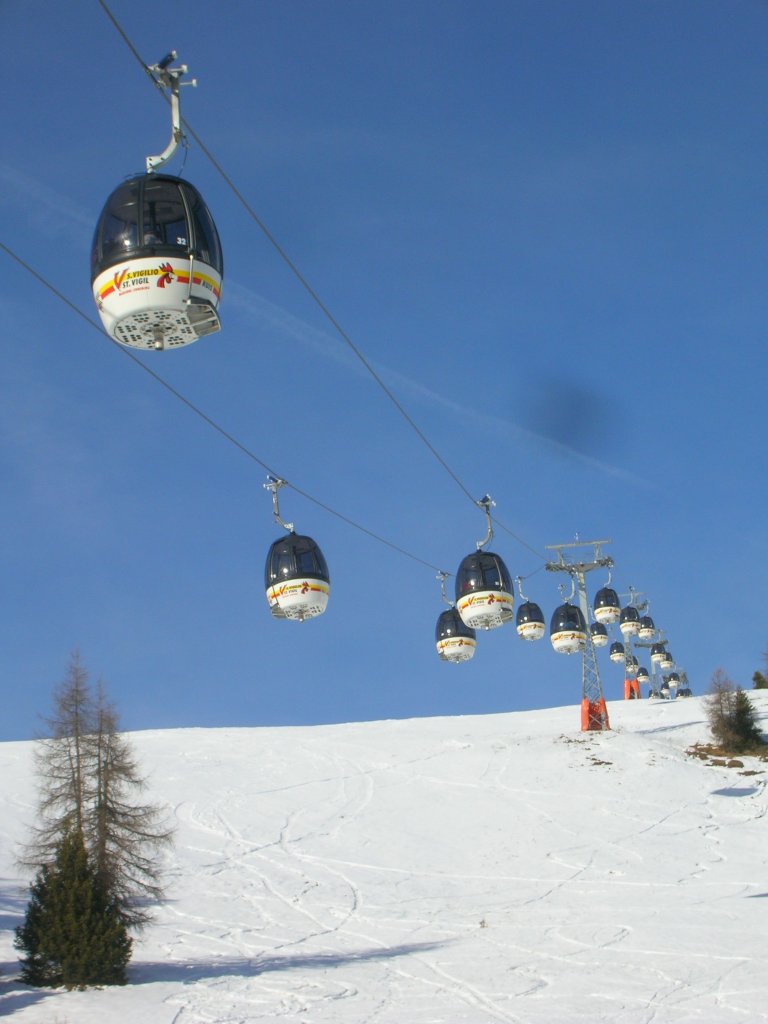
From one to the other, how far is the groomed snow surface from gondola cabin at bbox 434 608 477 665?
242 inches

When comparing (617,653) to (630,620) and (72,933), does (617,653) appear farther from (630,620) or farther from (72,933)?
(72,933)

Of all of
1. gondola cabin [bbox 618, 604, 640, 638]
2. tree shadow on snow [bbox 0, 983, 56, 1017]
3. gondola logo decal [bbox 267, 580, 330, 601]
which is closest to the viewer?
tree shadow on snow [bbox 0, 983, 56, 1017]

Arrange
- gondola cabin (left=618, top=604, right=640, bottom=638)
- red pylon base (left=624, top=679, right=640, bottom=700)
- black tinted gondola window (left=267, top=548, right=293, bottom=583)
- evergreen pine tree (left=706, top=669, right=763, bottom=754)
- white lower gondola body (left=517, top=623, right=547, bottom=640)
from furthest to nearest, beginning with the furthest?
red pylon base (left=624, top=679, right=640, bottom=700), gondola cabin (left=618, top=604, right=640, bottom=638), evergreen pine tree (left=706, top=669, right=763, bottom=754), white lower gondola body (left=517, top=623, right=547, bottom=640), black tinted gondola window (left=267, top=548, right=293, bottom=583)

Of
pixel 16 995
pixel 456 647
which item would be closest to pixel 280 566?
pixel 16 995

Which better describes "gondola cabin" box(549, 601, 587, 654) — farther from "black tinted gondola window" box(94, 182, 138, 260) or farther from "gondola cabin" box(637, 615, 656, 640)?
"black tinted gondola window" box(94, 182, 138, 260)

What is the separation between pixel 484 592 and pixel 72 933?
10433mm

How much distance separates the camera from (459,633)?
95.8 feet

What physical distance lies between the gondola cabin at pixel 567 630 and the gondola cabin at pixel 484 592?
50.0 feet

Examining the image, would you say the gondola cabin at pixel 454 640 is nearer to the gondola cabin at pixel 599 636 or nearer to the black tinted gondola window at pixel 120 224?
the black tinted gondola window at pixel 120 224

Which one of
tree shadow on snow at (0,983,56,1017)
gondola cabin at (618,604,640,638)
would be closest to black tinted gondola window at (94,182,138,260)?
tree shadow on snow at (0,983,56,1017)

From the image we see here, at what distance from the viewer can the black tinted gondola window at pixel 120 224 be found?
11898 mm

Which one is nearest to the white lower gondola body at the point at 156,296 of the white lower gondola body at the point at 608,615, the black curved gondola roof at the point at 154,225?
the black curved gondola roof at the point at 154,225

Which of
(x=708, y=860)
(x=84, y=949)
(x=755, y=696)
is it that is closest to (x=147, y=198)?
(x=84, y=949)

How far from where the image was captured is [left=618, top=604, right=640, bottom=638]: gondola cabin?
2239 inches
